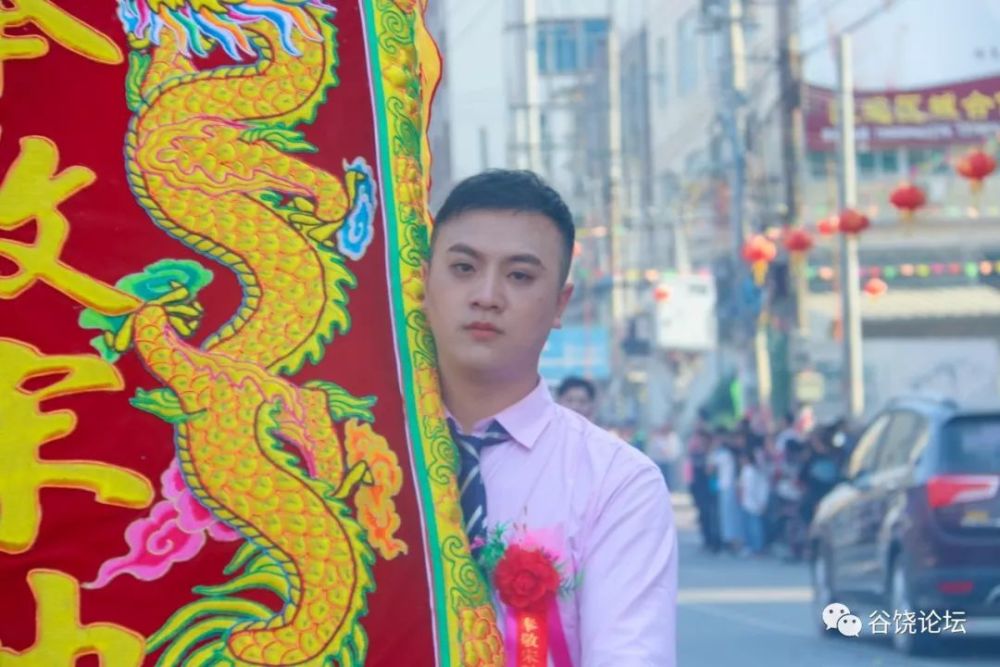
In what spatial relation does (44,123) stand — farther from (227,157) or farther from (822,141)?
(822,141)

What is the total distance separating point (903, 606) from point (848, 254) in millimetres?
13829

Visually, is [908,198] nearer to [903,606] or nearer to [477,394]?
[903,606]

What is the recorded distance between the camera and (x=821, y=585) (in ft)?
45.3

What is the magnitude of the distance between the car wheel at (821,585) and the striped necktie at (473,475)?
1018cm

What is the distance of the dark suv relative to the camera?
11.1 meters

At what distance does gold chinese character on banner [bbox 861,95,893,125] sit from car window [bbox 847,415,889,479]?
20.0 m

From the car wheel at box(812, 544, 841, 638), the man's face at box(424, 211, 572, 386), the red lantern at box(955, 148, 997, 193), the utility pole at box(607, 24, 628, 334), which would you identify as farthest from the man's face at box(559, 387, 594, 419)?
the utility pole at box(607, 24, 628, 334)

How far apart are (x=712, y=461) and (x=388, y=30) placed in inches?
838

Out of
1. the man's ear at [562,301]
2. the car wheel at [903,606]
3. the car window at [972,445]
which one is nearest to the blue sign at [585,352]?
the car wheel at [903,606]

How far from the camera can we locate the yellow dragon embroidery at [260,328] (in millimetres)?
2928

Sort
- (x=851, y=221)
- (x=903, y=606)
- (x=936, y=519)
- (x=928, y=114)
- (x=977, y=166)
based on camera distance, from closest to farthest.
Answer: (x=936, y=519)
(x=903, y=606)
(x=977, y=166)
(x=851, y=221)
(x=928, y=114)

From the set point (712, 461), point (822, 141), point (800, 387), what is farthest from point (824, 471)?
point (822, 141)

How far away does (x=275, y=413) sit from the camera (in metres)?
3.00

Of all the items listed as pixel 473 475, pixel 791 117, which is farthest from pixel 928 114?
pixel 473 475
